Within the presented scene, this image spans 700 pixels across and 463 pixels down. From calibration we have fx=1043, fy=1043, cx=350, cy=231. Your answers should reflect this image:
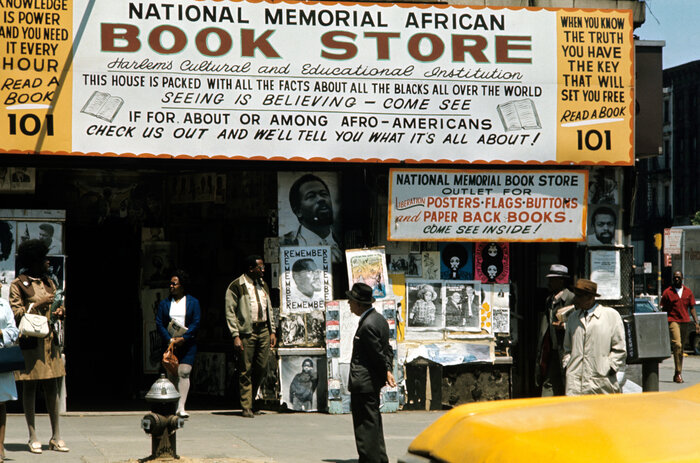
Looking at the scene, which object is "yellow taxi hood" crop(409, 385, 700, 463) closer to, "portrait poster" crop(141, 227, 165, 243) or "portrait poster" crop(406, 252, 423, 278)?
"portrait poster" crop(406, 252, 423, 278)

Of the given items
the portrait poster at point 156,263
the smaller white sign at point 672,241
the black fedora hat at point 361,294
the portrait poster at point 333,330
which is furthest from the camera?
the smaller white sign at point 672,241

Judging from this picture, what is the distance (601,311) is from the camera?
8977mm

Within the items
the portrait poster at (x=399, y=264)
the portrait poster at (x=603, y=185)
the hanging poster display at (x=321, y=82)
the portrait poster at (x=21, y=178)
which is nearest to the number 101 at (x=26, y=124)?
the hanging poster display at (x=321, y=82)

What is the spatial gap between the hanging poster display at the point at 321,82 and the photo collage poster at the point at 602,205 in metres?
0.43

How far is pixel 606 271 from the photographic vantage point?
1343 centimetres

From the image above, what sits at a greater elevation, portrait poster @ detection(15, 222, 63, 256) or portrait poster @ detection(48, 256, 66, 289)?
portrait poster @ detection(15, 222, 63, 256)

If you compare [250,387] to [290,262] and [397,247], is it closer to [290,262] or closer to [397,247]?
[290,262]

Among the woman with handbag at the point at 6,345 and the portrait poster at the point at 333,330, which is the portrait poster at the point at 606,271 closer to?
the portrait poster at the point at 333,330

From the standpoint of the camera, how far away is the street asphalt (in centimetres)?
964

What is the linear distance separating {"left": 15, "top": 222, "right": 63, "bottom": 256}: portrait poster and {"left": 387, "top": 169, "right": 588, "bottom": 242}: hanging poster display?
3954 mm

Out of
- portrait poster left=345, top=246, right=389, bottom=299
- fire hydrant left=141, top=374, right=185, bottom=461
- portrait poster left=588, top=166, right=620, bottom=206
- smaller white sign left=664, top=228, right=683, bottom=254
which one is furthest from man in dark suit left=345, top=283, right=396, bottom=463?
smaller white sign left=664, top=228, right=683, bottom=254

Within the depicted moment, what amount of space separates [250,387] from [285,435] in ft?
5.22

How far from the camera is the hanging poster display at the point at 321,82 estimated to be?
38.6 feet

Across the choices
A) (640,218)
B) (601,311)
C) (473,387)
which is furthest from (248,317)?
(640,218)
